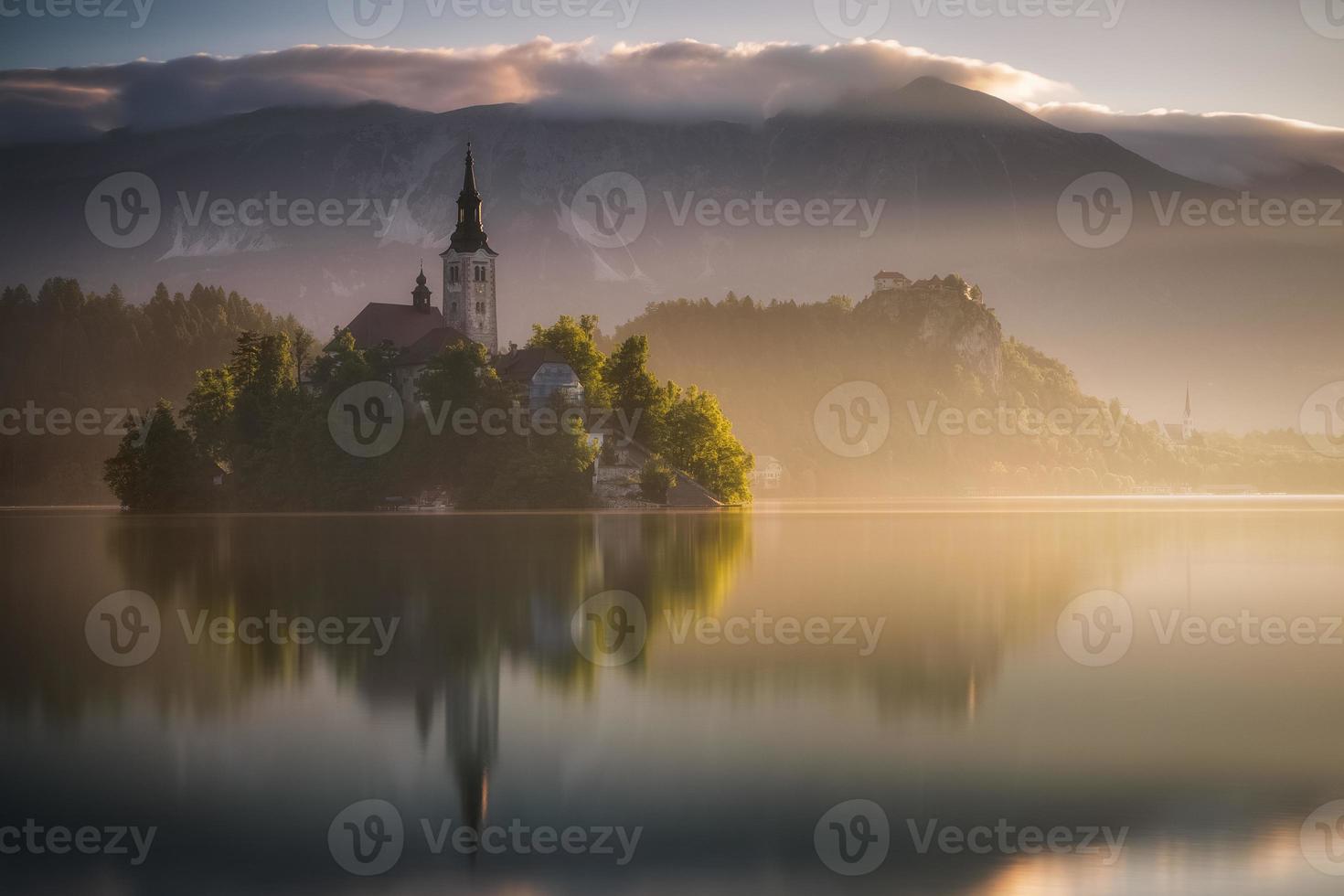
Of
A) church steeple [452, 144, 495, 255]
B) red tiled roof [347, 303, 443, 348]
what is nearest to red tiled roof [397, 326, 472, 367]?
red tiled roof [347, 303, 443, 348]

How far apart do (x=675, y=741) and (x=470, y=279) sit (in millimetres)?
124202

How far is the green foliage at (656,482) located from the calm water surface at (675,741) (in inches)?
2819

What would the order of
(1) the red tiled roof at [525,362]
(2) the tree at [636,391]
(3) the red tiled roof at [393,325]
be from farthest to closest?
(3) the red tiled roof at [393,325] → (2) the tree at [636,391] → (1) the red tiled roof at [525,362]

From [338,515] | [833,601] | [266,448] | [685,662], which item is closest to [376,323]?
[266,448]

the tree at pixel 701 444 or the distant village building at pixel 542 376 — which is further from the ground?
the distant village building at pixel 542 376

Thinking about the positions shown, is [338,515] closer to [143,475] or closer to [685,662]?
[143,475]

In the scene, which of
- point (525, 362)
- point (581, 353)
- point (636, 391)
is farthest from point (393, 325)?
point (636, 391)

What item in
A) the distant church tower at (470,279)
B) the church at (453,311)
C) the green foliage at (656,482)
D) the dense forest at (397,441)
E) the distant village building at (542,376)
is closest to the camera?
the dense forest at (397,441)

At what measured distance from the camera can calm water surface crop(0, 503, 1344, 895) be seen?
1508 cm

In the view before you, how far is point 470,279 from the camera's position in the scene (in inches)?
5566

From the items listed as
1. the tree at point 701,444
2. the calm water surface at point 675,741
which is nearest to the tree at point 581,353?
the tree at point 701,444

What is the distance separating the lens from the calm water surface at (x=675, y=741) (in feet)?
49.5

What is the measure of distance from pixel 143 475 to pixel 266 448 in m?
10.8

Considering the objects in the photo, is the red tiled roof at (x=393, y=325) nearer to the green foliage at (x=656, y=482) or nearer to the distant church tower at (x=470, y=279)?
the distant church tower at (x=470, y=279)
